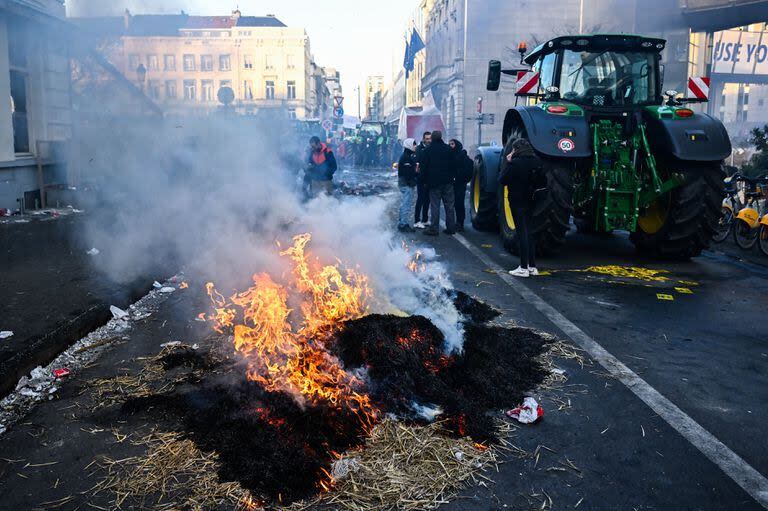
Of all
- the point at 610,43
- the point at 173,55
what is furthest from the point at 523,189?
the point at 173,55

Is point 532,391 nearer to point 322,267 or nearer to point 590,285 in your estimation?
point 322,267

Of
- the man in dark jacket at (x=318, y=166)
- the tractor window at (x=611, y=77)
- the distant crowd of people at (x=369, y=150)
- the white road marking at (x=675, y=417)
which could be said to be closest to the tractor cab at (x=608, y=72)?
the tractor window at (x=611, y=77)

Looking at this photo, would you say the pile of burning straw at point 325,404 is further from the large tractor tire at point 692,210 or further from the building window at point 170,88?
the building window at point 170,88

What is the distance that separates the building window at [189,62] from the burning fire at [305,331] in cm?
1266

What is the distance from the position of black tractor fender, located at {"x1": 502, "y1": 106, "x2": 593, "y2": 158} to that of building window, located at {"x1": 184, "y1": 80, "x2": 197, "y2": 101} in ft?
36.2

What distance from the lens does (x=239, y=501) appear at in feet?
9.12

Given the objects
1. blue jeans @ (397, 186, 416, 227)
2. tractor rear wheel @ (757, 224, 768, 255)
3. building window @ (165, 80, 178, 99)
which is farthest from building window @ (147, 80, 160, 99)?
tractor rear wheel @ (757, 224, 768, 255)

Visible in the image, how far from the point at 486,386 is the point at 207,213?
7.46m

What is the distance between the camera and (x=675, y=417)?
3.63m

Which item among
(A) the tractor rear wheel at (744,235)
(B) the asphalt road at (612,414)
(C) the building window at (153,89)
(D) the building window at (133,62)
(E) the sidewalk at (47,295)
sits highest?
(D) the building window at (133,62)

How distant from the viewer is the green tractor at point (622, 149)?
26.2 feet

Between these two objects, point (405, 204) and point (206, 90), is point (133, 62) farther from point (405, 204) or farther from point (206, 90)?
point (405, 204)

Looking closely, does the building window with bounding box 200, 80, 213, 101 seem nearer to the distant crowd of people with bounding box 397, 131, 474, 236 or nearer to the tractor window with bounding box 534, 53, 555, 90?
the distant crowd of people with bounding box 397, 131, 474, 236

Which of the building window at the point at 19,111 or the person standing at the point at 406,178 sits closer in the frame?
the person standing at the point at 406,178
